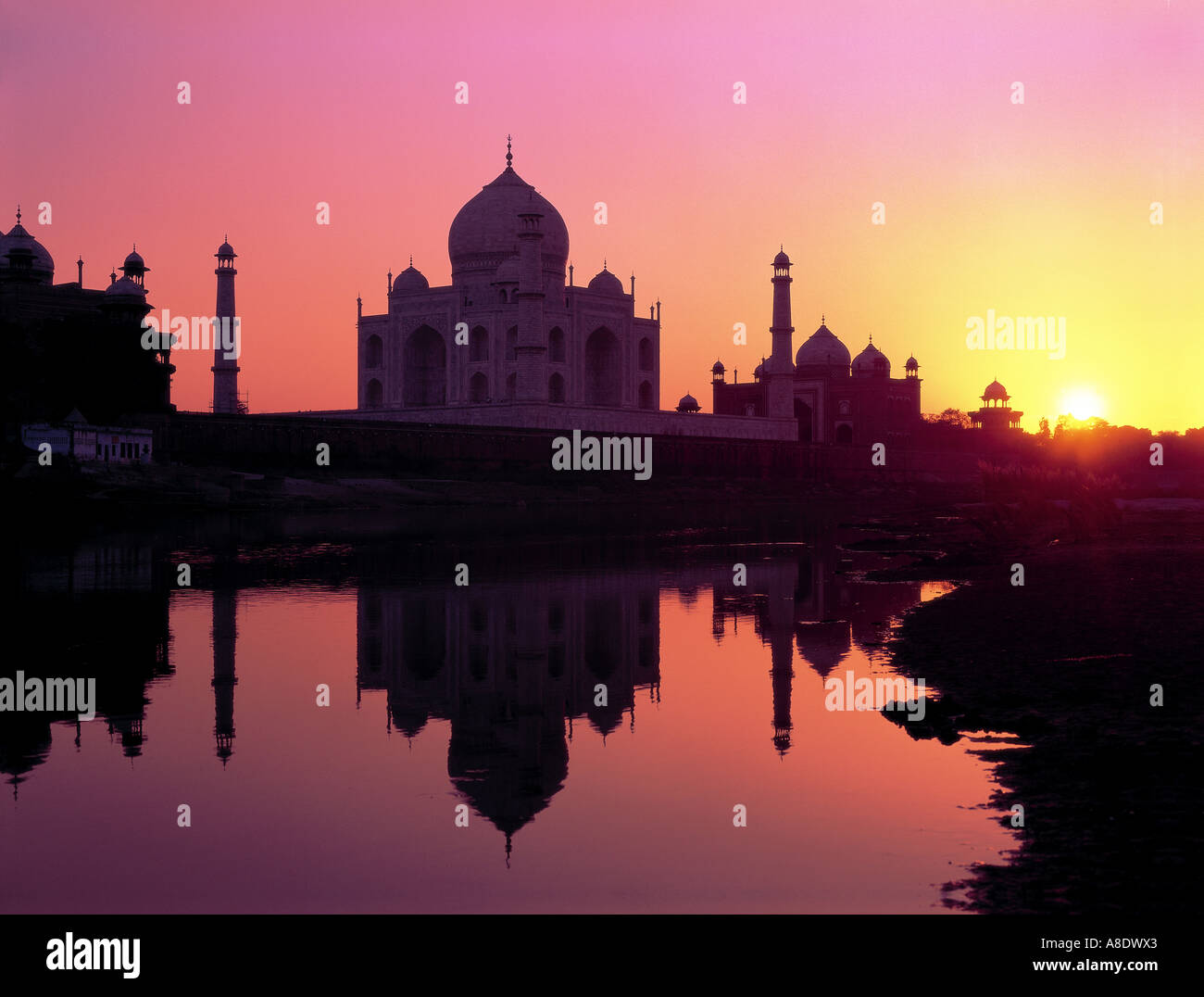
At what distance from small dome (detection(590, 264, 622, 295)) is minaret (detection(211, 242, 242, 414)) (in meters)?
17.0

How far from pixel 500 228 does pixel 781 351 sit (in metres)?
16.6

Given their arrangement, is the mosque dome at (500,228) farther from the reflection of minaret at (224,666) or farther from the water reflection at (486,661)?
the reflection of minaret at (224,666)

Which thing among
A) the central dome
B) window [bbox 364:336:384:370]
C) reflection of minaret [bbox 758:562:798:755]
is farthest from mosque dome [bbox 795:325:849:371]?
reflection of minaret [bbox 758:562:798:755]

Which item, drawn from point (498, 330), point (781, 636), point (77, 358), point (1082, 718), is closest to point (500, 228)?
point (498, 330)

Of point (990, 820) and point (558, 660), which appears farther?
point (558, 660)

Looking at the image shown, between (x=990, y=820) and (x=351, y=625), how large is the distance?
9.15 m

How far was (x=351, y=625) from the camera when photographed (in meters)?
14.3

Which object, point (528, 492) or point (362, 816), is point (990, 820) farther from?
point (528, 492)

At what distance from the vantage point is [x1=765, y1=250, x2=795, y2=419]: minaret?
6856 cm

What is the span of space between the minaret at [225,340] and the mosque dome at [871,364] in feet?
121

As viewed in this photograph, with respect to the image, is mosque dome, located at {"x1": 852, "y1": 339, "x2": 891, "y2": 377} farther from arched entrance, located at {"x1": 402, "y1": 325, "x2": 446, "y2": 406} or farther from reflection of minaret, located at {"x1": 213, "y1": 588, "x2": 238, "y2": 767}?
reflection of minaret, located at {"x1": 213, "y1": 588, "x2": 238, "y2": 767}

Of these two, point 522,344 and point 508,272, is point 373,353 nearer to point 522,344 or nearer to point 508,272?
point 508,272
